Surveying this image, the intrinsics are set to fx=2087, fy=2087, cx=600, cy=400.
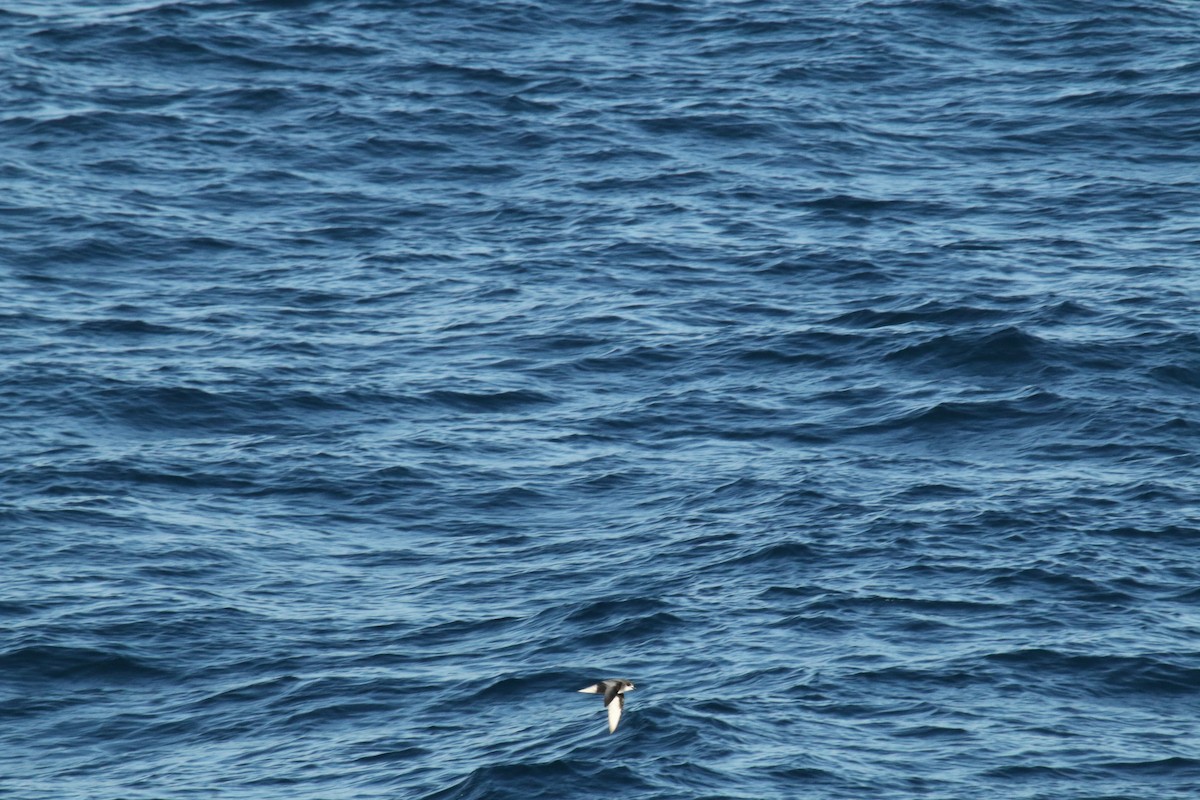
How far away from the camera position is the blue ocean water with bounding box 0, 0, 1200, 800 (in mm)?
42656

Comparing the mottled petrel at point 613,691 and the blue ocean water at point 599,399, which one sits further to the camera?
the blue ocean water at point 599,399

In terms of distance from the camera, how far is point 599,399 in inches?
2253

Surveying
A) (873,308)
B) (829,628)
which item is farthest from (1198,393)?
(829,628)

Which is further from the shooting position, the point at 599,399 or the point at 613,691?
the point at 599,399

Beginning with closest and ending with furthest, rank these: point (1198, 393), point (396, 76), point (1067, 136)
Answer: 1. point (1198, 393)
2. point (1067, 136)
3. point (396, 76)

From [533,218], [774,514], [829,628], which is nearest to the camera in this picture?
[829,628]

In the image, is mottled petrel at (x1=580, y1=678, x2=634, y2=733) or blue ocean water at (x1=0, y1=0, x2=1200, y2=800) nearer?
mottled petrel at (x1=580, y1=678, x2=634, y2=733)

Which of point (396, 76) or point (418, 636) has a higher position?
point (396, 76)

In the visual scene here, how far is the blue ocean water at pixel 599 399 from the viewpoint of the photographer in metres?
42.7

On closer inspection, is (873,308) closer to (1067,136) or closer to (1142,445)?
(1142,445)

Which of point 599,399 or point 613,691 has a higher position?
point 613,691

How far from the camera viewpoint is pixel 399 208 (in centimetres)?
6850

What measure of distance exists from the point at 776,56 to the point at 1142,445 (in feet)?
104

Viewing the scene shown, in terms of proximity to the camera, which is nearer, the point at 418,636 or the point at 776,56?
the point at 418,636
